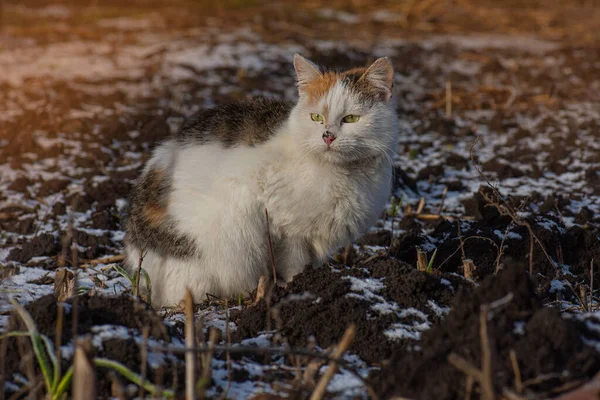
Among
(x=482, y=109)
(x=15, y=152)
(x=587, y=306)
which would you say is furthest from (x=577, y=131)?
(x=15, y=152)

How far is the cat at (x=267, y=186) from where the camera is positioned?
11.0ft

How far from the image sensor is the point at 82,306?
258 centimetres

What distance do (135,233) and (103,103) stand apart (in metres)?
3.34

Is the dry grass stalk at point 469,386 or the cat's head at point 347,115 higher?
the cat's head at point 347,115

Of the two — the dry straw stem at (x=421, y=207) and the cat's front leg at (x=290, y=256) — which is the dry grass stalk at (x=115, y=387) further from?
the dry straw stem at (x=421, y=207)

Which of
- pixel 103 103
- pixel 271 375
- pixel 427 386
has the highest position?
pixel 103 103

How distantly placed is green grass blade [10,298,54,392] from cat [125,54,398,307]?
962 millimetres

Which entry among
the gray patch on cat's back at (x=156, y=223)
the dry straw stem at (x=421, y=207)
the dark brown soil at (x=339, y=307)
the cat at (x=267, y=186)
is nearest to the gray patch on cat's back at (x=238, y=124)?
the cat at (x=267, y=186)

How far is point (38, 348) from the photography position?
7.28 feet

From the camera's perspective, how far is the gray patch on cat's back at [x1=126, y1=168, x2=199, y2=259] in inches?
136

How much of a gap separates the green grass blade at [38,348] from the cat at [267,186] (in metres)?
0.96

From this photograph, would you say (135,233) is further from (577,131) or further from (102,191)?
(577,131)

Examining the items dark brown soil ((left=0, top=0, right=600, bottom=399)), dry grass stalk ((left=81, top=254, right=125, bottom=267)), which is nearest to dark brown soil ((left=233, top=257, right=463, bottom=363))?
dark brown soil ((left=0, top=0, right=600, bottom=399))

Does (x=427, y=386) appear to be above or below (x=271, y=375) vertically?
above
